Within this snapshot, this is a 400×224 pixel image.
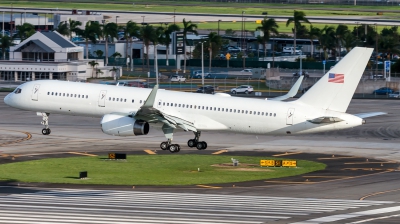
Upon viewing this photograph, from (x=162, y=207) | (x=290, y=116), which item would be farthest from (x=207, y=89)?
(x=162, y=207)

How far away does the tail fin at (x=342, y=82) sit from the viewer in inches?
2731

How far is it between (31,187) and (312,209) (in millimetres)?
21007

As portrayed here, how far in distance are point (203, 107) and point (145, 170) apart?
7471 mm

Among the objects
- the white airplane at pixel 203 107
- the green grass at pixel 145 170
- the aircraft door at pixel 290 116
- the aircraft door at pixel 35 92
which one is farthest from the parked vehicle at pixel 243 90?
the aircraft door at pixel 290 116

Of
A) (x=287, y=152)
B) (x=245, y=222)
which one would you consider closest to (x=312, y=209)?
(x=245, y=222)

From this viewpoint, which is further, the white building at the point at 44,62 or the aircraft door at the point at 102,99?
the white building at the point at 44,62

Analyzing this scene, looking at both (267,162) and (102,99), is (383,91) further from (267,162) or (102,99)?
(102,99)

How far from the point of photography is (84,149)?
86250 millimetres

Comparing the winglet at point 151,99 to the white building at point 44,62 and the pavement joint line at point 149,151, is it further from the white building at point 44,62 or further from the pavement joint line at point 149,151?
the white building at point 44,62

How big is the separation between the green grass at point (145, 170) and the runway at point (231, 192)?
272 centimetres

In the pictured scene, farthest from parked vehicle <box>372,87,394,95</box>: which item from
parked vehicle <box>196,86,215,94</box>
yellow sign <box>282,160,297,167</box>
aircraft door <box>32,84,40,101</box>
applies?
aircraft door <box>32,84,40,101</box>

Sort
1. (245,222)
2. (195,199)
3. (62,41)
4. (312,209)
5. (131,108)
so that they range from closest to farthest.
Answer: (245,222) < (312,209) < (195,199) < (131,108) < (62,41)

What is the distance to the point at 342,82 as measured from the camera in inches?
2753

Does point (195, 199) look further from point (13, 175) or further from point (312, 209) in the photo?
point (13, 175)
